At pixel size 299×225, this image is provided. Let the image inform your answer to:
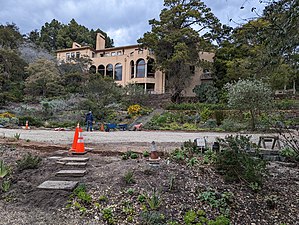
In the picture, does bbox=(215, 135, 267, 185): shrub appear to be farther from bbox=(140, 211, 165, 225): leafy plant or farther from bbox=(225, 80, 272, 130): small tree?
bbox=(225, 80, 272, 130): small tree

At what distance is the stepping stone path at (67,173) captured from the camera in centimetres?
318

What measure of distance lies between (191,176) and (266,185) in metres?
1.20

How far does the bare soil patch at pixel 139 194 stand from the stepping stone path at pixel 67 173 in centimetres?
9

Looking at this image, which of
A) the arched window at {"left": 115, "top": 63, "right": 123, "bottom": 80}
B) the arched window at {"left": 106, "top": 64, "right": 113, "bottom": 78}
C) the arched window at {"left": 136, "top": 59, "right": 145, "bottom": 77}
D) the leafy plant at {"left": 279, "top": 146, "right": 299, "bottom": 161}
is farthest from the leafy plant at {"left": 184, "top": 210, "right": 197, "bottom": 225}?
the arched window at {"left": 106, "top": 64, "right": 113, "bottom": 78}

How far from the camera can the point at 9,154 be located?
478 cm

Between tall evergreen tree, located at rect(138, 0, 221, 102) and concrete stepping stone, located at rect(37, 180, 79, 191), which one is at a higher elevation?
tall evergreen tree, located at rect(138, 0, 221, 102)

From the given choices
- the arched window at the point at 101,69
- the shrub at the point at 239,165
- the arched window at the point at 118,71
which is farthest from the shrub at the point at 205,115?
the arched window at the point at 101,69

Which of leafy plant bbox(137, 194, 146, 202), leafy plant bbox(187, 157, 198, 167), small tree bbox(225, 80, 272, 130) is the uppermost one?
small tree bbox(225, 80, 272, 130)

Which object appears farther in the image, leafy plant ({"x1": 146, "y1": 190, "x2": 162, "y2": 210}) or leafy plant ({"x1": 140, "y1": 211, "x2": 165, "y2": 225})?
leafy plant ({"x1": 146, "y1": 190, "x2": 162, "y2": 210})

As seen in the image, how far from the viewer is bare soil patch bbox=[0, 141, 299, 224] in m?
2.70

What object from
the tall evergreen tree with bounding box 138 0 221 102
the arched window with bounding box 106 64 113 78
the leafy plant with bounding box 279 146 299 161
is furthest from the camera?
the arched window with bounding box 106 64 113 78

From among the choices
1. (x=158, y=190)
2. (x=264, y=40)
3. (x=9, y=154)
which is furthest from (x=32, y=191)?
(x=264, y=40)

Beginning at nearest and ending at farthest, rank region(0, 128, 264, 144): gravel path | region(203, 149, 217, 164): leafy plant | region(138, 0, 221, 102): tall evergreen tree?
region(203, 149, 217, 164): leafy plant → region(0, 128, 264, 144): gravel path → region(138, 0, 221, 102): tall evergreen tree

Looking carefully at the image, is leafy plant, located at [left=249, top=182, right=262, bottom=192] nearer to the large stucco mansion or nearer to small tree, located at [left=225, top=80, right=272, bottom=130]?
small tree, located at [left=225, top=80, right=272, bottom=130]
